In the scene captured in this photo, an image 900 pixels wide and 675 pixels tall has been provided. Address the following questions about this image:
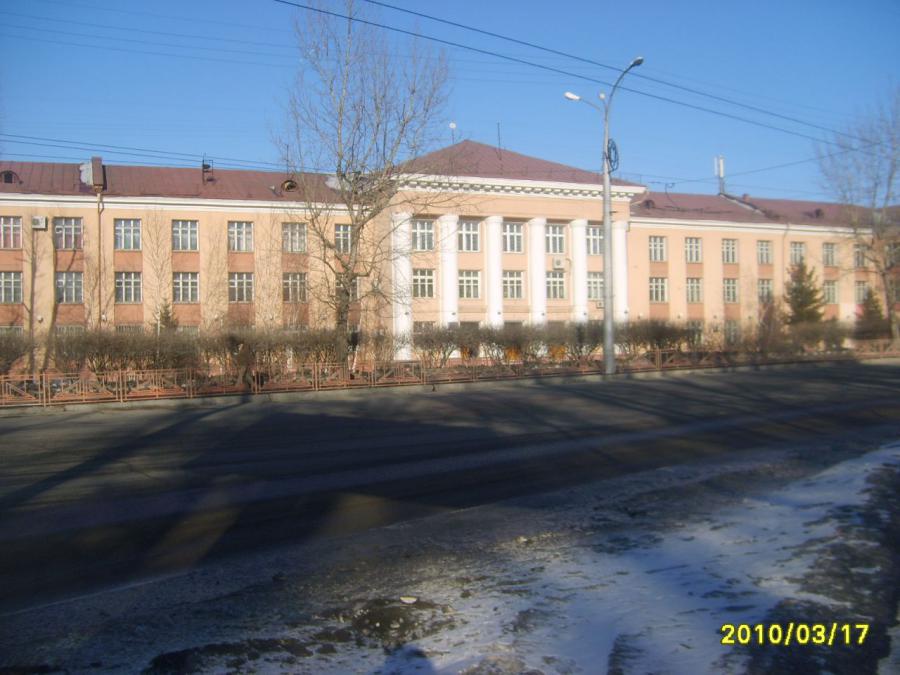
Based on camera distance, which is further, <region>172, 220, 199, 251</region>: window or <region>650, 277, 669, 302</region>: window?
<region>650, 277, 669, 302</region>: window

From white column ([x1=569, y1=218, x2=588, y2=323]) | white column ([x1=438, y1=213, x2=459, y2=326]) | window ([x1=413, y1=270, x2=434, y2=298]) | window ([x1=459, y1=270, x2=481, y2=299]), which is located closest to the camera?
white column ([x1=438, y1=213, x2=459, y2=326])

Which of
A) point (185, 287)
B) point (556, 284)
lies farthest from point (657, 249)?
point (185, 287)

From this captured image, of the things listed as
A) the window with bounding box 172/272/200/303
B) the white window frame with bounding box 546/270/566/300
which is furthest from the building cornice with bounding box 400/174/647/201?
the window with bounding box 172/272/200/303

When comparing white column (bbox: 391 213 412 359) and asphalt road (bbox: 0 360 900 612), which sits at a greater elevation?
white column (bbox: 391 213 412 359)

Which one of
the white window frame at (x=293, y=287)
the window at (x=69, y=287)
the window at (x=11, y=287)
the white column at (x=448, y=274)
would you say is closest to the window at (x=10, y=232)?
the window at (x=11, y=287)

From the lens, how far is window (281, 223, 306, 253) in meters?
42.0

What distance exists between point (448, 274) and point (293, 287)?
9.71 meters

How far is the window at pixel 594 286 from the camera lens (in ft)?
170

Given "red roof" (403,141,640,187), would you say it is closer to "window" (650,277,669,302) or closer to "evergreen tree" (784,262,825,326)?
"window" (650,277,669,302)

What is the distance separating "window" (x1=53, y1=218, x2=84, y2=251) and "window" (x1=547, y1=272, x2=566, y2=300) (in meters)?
27.9

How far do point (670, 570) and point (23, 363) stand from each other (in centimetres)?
2474

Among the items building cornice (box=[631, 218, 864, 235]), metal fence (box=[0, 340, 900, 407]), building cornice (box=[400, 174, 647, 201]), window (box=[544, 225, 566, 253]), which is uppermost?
building cornice (box=[400, 174, 647, 201])

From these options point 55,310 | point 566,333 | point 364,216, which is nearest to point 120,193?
point 55,310
